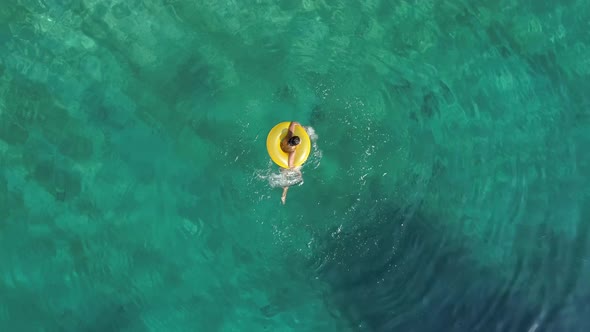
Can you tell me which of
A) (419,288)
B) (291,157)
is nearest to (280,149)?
(291,157)

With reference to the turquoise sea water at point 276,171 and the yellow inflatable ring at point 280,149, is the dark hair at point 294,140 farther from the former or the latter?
the turquoise sea water at point 276,171

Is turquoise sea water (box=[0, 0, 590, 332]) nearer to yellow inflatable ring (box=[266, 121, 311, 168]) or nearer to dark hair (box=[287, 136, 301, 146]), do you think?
yellow inflatable ring (box=[266, 121, 311, 168])

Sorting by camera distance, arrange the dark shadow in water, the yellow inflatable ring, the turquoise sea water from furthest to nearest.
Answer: the dark shadow in water < the turquoise sea water < the yellow inflatable ring

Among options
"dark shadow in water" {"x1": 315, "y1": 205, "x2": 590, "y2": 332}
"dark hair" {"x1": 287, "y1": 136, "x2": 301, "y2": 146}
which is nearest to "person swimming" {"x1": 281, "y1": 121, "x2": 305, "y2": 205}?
"dark hair" {"x1": 287, "y1": 136, "x2": 301, "y2": 146}

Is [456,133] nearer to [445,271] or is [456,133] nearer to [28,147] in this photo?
[445,271]

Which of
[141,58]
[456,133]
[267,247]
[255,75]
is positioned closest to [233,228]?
[267,247]

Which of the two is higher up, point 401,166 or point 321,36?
point 321,36

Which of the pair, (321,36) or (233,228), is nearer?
(233,228)
